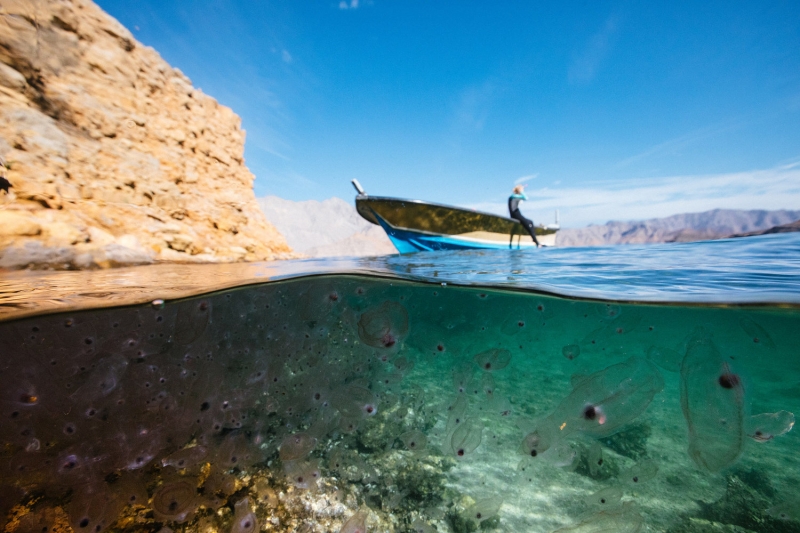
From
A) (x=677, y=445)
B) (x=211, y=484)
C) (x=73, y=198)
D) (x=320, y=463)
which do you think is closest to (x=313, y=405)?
(x=320, y=463)

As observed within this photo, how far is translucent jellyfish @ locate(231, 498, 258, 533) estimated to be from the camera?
3289 mm

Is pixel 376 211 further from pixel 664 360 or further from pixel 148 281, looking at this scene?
pixel 664 360

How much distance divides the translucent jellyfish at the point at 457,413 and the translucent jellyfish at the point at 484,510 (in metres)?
0.95

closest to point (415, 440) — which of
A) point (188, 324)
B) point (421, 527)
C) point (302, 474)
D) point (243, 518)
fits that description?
point (421, 527)

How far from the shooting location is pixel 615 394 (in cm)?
323

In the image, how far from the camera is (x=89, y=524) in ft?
Answer: 9.70

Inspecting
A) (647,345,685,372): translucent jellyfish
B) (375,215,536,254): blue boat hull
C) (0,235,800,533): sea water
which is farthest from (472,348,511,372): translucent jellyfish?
(375,215,536,254): blue boat hull

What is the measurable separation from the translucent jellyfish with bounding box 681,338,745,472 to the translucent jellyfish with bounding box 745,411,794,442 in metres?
0.09

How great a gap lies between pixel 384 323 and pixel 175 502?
2.93 meters

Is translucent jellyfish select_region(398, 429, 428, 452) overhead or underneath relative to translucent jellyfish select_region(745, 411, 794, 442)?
underneath

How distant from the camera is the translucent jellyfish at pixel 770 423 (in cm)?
287

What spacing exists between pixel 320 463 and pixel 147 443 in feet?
7.21

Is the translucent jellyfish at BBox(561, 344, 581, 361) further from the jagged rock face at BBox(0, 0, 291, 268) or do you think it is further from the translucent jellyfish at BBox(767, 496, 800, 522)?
the jagged rock face at BBox(0, 0, 291, 268)

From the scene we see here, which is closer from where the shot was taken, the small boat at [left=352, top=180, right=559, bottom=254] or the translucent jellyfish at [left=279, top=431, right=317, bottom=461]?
the translucent jellyfish at [left=279, top=431, right=317, bottom=461]
